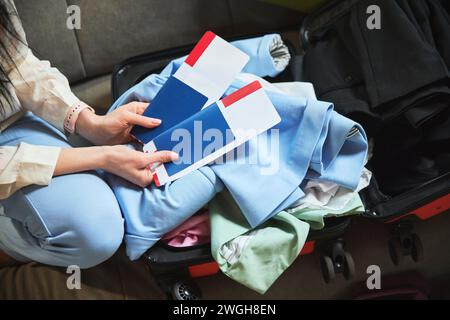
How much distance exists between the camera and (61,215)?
71 centimetres

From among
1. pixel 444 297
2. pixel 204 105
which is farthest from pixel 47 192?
pixel 444 297

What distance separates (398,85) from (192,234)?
18.3 inches

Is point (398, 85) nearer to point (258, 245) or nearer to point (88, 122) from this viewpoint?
point (258, 245)

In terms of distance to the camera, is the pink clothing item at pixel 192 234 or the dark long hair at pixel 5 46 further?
the pink clothing item at pixel 192 234

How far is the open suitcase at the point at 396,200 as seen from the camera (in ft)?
2.59

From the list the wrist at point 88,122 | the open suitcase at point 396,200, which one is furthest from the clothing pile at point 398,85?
the wrist at point 88,122

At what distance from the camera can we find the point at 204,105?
31.1 inches

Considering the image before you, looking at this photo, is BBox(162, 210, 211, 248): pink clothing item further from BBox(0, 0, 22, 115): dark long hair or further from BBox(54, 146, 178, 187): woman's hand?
BBox(0, 0, 22, 115): dark long hair

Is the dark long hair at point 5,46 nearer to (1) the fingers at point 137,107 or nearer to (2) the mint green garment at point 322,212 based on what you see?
(1) the fingers at point 137,107

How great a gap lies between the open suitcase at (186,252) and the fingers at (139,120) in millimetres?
180

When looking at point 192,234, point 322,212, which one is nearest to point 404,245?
point 322,212

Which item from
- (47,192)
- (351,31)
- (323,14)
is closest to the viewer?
(47,192)
